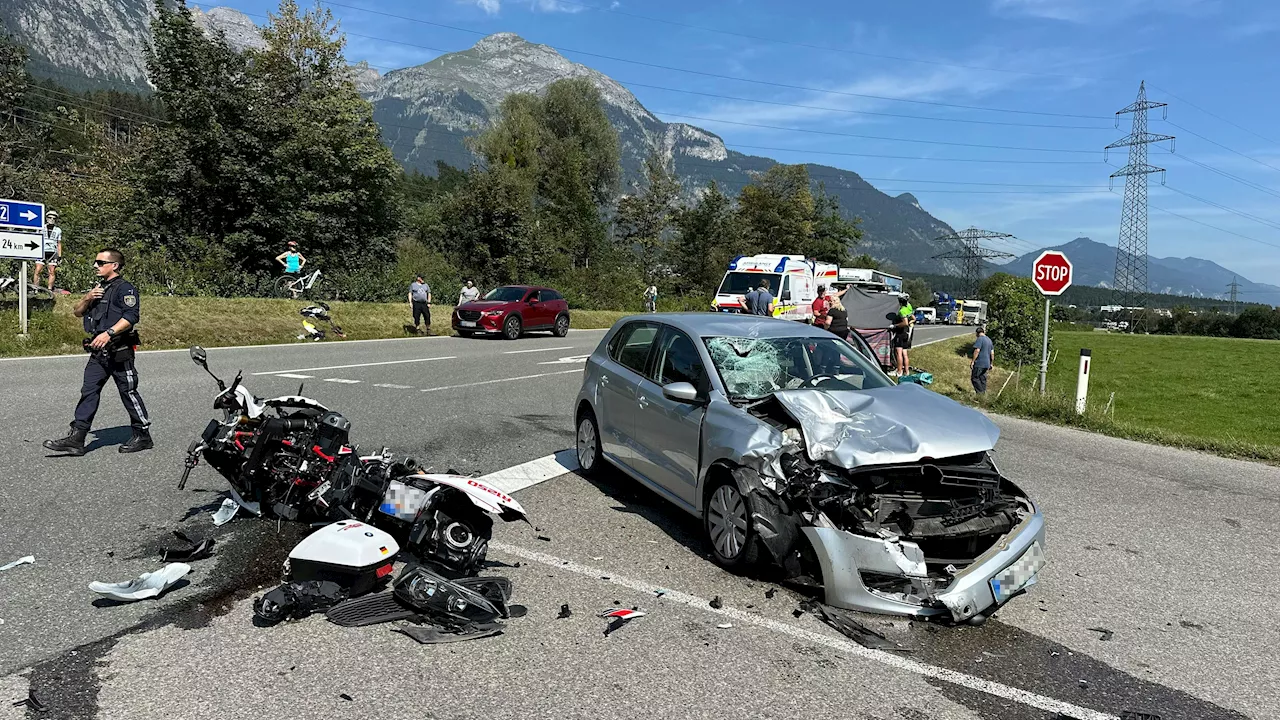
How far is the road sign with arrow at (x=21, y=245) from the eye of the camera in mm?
14219

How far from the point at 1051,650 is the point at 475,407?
7943mm

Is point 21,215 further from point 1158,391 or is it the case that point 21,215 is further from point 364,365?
point 1158,391

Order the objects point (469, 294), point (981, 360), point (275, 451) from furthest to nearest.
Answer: point (469, 294)
point (981, 360)
point (275, 451)

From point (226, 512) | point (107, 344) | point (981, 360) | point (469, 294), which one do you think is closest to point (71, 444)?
point (107, 344)

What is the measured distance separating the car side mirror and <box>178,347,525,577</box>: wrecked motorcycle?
1.26m

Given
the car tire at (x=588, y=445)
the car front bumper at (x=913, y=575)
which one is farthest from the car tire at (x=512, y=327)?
the car front bumper at (x=913, y=575)

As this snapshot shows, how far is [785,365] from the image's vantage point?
5.55 m

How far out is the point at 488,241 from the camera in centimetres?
4256

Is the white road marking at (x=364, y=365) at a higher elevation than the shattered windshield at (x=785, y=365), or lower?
lower

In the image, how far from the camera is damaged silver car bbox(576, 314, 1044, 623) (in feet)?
13.0

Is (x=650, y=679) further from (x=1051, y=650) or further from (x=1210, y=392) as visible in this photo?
(x=1210, y=392)

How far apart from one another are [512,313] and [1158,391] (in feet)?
75.4

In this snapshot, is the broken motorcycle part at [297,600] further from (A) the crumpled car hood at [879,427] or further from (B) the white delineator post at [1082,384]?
(B) the white delineator post at [1082,384]

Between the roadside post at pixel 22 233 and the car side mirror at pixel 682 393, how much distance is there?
14920 mm
